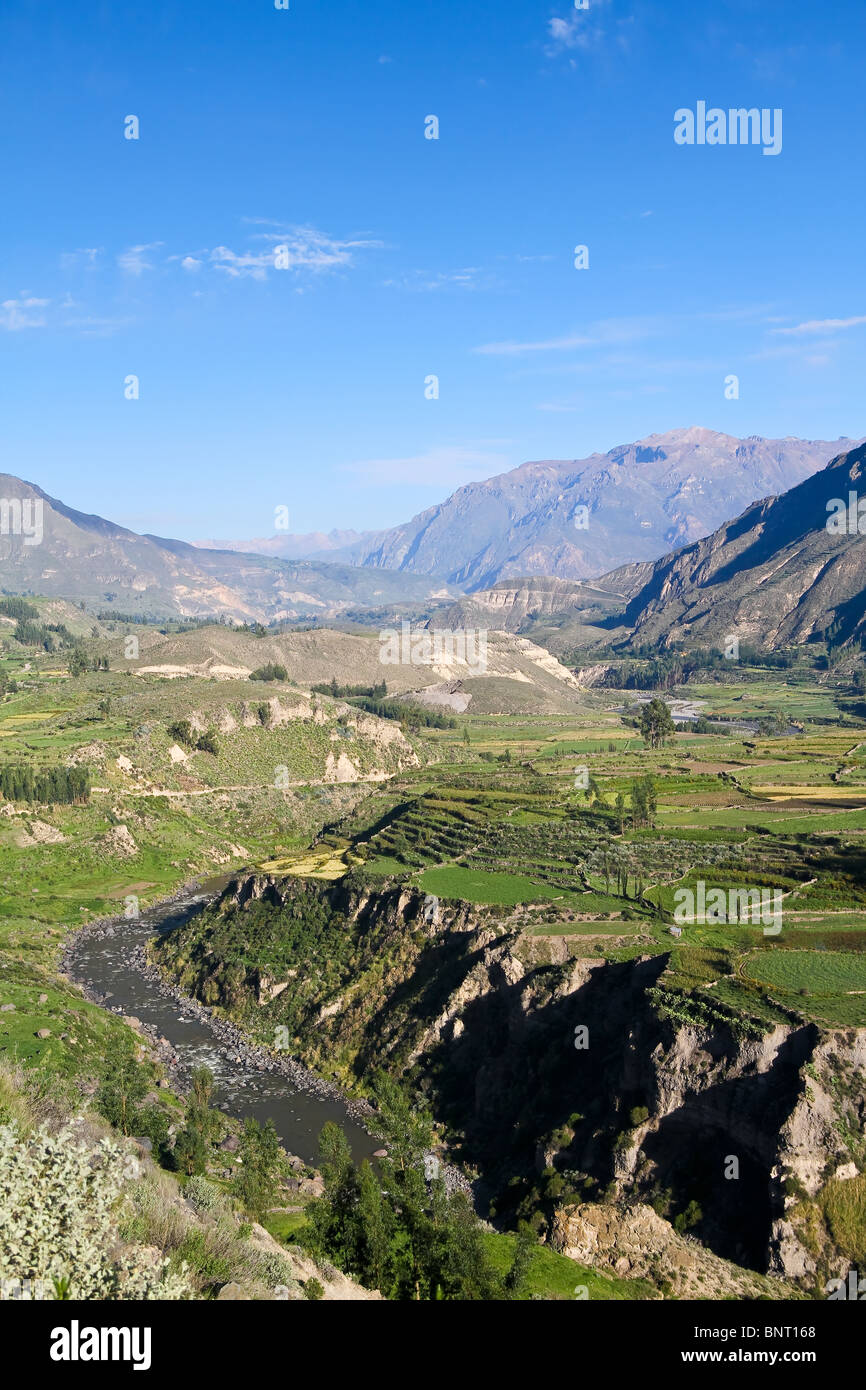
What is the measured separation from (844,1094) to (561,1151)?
1438 cm

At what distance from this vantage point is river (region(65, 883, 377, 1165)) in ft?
194

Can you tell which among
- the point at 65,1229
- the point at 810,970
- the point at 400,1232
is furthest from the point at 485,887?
the point at 65,1229

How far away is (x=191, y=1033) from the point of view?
7338 centimetres

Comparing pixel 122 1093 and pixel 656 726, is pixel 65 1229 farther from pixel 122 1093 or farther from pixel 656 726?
pixel 656 726

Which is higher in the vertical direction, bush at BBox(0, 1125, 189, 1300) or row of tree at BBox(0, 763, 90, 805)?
bush at BBox(0, 1125, 189, 1300)

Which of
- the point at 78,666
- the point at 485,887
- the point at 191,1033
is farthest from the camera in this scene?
the point at 78,666

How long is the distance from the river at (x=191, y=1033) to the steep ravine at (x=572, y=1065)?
3027 millimetres

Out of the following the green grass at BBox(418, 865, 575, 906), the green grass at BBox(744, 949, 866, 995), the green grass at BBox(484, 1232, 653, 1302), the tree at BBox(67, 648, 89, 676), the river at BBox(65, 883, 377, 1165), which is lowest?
the river at BBox(65, 883, 377, 1165)

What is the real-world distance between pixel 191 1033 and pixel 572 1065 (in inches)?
1356

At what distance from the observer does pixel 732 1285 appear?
38.5 m

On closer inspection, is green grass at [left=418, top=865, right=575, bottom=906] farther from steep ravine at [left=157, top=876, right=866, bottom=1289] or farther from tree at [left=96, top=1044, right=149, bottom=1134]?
tree at [left=96, top=1044, right=149, bottom=1134]

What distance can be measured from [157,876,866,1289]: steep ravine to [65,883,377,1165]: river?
3027 millimetres

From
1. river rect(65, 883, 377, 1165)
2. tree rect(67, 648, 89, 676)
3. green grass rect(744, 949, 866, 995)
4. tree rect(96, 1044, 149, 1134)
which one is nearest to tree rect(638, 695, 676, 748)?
river rect(65, 883, 377, 1165)
